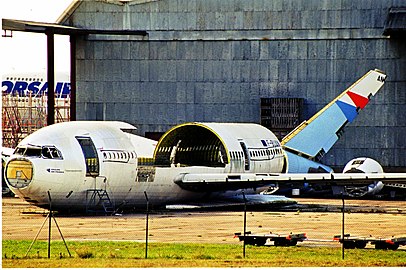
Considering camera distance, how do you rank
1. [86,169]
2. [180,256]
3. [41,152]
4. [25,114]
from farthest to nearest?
[25,114], [86,169], [41,152], [180,256]

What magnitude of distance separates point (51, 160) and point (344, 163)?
24.6m

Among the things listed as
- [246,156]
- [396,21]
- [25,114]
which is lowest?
[246,156]

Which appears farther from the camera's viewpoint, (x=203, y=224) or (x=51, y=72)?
(x=51, y=72)

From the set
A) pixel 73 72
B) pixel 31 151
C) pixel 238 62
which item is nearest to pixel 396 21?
pixel 238 62

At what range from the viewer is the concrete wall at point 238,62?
6306 centimetres

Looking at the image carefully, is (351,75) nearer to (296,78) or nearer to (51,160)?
(296,78)

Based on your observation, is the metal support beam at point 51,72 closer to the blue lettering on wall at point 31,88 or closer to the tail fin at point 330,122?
the tail fin at point 330,122

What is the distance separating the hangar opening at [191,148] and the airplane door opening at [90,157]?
12.0ft

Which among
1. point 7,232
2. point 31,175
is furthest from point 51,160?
point 7,232

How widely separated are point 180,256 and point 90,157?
16.2m

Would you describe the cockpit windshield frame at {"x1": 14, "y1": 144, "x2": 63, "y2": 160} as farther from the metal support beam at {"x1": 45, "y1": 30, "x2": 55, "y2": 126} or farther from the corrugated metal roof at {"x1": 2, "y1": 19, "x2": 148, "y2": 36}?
the metal support beam at {"x1": 45, "y1": 30, "x2": 55, "y2": 126}

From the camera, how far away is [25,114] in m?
110

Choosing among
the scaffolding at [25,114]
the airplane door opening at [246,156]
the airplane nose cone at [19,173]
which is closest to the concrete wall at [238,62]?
the airplane door opening at [246,156]

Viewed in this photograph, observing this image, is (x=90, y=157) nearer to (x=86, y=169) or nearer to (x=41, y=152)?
(x=86, y=169)
